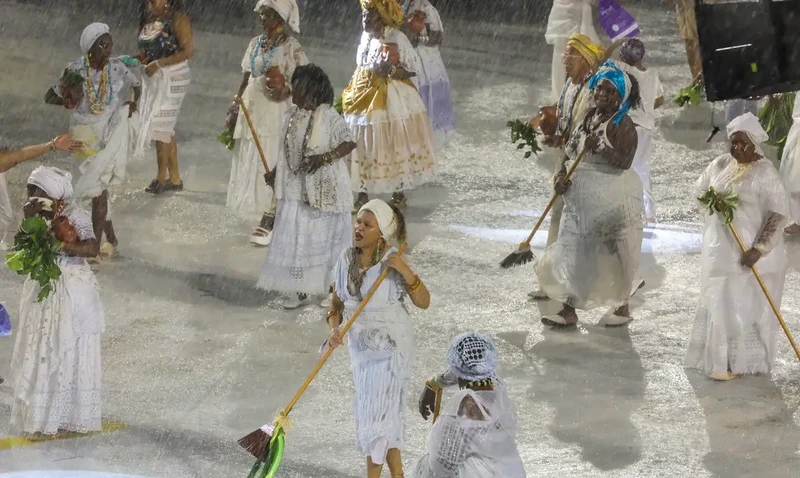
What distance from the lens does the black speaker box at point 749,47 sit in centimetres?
746

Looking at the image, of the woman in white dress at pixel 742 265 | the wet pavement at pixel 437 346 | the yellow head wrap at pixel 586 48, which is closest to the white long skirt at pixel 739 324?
the woman in white dress at pixel 742 265

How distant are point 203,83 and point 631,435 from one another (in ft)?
32.2

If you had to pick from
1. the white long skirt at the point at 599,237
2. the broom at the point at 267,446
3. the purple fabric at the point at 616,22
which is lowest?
the broom at the point at 267,446

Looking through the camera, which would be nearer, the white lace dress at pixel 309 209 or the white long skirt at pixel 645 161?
the white lace dress at pixel 309 209

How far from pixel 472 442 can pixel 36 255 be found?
9.79ft

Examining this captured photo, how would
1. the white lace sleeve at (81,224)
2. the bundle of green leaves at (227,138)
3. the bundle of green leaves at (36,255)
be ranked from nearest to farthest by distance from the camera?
the bundle of green leaves at (36,255)
the white lace sleeve at (81,224)
the bundle of green leaves at (227,138)

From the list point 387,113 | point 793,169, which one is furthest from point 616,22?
point 387,113

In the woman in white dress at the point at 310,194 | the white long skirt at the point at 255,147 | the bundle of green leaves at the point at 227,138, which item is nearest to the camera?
the woman in white dress at the point at 310,194

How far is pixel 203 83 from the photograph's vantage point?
57.9 ft

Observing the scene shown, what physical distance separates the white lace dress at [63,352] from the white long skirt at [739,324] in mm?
3864

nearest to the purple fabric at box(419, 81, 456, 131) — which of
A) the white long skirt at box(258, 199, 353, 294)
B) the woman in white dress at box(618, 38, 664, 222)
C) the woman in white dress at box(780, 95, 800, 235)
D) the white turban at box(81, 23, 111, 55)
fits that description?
the woman in white dress at box(618, 38, 664, 222)

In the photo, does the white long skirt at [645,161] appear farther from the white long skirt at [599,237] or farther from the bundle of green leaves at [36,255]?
the bundle of green leaves at [36,255]

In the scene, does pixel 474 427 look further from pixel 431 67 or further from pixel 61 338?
pixel 431 67

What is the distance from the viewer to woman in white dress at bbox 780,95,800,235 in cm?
1279
